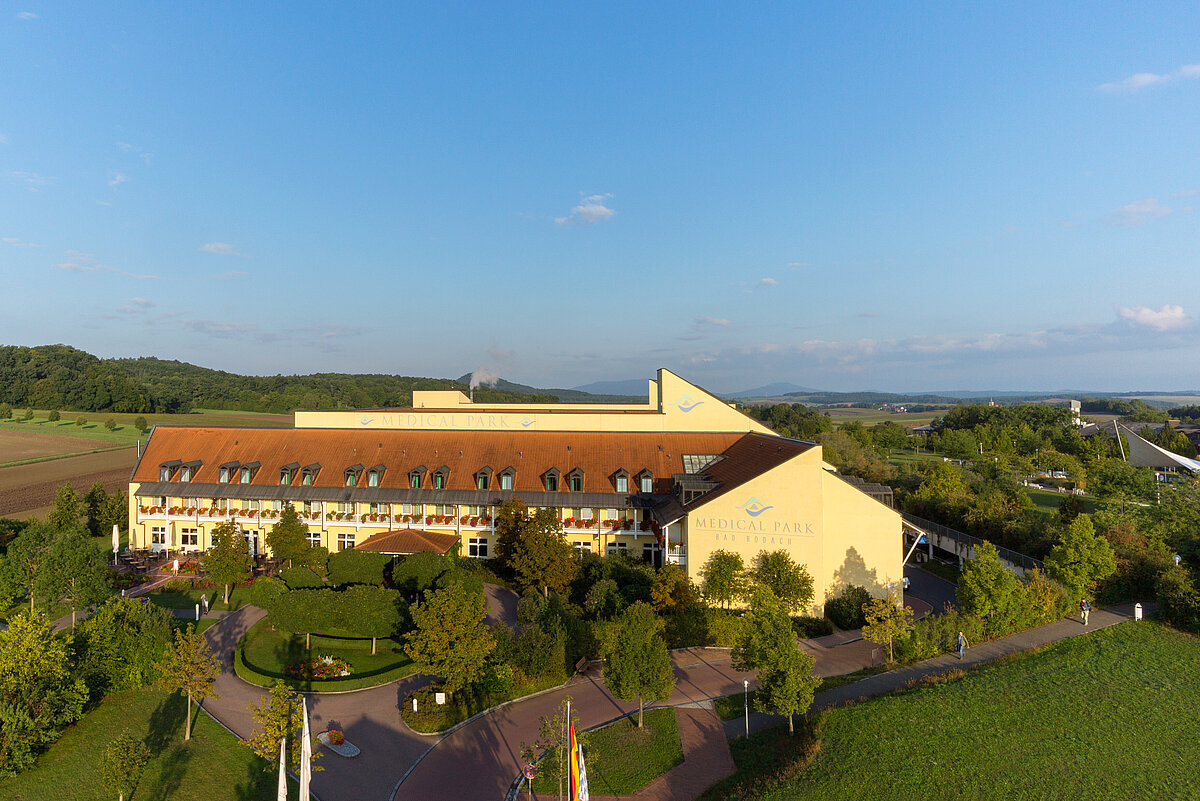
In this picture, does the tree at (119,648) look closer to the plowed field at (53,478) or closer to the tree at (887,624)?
the tree at (887,624)

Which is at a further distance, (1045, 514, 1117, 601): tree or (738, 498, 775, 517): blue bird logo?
(738, 498, 775, 517): blue bird logo

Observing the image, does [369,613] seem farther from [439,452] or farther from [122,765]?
[439,452]

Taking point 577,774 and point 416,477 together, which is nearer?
point 577,774

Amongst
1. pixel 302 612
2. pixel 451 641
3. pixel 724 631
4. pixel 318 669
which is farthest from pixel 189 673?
pixel 724 631

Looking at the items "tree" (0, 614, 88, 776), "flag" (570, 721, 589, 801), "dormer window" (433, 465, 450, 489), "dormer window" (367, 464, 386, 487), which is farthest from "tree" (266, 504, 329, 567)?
"flag" (570, 721, 589, 801)

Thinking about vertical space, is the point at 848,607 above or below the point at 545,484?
below

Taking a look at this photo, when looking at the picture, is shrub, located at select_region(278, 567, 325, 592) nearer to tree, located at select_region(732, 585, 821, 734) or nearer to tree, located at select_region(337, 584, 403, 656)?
tree, located at select_region(337, 584, 403, 656)

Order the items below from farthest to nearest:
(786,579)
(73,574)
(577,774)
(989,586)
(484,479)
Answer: (484,479) < (786,579) < (73,574) < (989,586) < (577,774)
